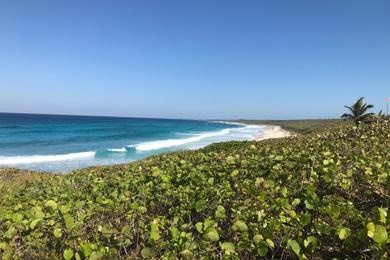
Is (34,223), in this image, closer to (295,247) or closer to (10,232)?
(10,232)

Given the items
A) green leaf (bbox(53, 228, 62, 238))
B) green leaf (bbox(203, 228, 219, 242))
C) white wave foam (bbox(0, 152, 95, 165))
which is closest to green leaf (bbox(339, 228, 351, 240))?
green leaf (bbox(203, 228, 219, 242))

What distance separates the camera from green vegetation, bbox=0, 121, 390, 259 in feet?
8.56

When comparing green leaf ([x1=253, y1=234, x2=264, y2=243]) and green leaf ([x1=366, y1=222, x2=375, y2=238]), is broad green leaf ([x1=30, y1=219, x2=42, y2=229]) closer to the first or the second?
green leaf ([x1=253, y1=234, x2=264, y2=243])

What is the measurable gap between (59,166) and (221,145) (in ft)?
51.3

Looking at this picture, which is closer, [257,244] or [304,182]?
[257,244]

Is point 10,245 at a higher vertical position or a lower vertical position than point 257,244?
lower

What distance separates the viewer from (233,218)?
11.1ft

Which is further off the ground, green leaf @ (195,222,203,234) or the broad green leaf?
green leaf @ (195,222,203,234)

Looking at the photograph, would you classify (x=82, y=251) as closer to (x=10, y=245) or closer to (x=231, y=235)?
(x=10, y=245)

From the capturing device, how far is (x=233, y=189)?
171 inches

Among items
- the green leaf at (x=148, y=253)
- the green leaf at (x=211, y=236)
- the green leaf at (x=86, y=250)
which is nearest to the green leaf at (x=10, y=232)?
the green leaf at (x=86, y=250)

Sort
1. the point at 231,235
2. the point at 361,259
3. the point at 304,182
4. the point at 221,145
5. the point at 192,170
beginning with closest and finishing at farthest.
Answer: the point at 361,259, the point at 231,235, the point at 304,182, the point at 192,170, the point at 221,145

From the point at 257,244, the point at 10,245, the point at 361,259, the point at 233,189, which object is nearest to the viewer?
the point at 361,259

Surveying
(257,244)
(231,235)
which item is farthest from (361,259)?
(231,235)
